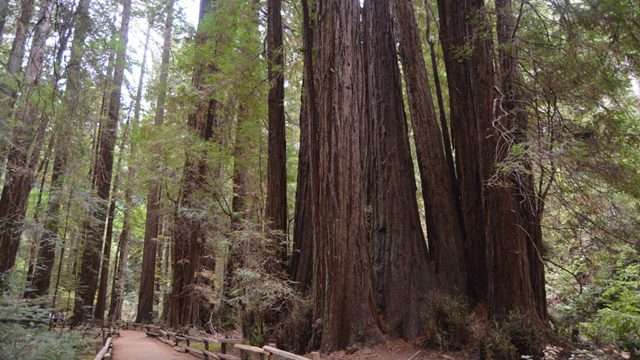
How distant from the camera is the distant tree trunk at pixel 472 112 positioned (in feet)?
21.9

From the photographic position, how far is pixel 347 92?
23.1 feet

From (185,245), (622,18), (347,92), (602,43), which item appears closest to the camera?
(622,18)

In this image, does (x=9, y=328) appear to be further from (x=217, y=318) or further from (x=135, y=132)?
(x=135, y=132)

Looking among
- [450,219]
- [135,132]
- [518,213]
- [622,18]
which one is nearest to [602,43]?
[622,18]

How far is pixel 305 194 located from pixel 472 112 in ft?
12.9

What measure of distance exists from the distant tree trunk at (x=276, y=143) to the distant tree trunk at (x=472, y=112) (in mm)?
3764

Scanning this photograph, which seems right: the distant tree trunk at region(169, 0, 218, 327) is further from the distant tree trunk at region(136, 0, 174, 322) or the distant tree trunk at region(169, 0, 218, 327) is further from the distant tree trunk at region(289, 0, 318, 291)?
the distant tree trunk at region(289, 0, 318, 291)

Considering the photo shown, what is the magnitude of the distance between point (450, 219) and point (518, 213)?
1391 mm

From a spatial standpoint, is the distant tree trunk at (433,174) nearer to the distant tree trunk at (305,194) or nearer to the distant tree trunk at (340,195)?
the distant tree trunk at (340,195)

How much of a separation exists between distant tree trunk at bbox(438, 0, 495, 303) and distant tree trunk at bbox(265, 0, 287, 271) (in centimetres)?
376

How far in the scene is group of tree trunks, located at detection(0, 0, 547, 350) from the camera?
6.20 m

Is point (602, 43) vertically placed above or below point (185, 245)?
above

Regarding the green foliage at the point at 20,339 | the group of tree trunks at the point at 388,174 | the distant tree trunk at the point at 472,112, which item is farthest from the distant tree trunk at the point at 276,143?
the green foliage at the point at 20,339

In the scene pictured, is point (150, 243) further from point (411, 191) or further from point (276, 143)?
point (411, 191)
